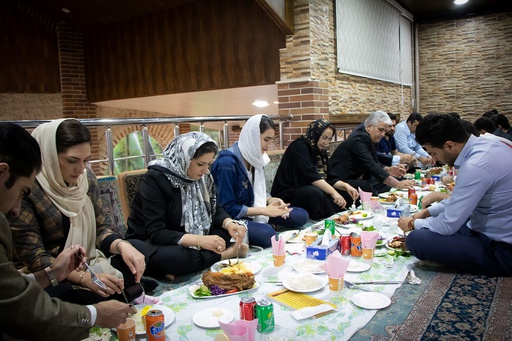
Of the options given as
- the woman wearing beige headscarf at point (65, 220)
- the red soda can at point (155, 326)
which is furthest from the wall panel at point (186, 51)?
the red soda can at point (155, 326)

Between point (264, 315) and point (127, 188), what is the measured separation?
1606 mm

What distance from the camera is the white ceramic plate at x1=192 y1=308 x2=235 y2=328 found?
1635mm

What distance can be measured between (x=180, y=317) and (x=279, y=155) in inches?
118

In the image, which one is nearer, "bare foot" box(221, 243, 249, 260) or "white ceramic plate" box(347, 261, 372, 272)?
"white ceramic plate" box(347, 261, 372, 272)

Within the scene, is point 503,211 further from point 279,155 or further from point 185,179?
point 279,155

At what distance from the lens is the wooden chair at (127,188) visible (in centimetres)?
279

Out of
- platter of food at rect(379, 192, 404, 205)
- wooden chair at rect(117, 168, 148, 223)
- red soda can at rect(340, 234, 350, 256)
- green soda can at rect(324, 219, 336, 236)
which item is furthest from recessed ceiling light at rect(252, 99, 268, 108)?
red soda can at rect(340, 234, 350, 256)

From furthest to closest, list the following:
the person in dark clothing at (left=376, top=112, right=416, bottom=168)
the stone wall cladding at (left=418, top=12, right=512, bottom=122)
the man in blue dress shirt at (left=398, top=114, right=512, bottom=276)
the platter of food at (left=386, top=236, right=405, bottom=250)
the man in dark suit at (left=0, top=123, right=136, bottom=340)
Answer: 1. the stone wall cladding at (left=418, top=12, right=512, bottom=122)
2. the person in dark clothing at (left=376, top=112, right=416, bottom=168)
3. the platter of food at (left=386, top=236, right=405, bottom=250)
4. the man in blue dress shirt at (left=398, top=114, right=512, bottom=276)
5. the man in dark suit at (left=0, top=123, right=136, bottom=340)

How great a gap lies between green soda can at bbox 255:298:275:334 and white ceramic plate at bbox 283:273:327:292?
360mm

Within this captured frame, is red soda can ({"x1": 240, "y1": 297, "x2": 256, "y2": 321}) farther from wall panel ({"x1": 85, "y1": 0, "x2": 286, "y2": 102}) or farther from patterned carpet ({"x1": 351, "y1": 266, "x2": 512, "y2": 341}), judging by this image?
wall panel ({"x1": 85, "y1": 0, "x2": 286, "y2": 102})

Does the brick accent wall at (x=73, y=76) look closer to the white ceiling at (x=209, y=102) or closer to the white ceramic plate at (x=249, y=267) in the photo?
the white ceiling at (x=209, y=102)

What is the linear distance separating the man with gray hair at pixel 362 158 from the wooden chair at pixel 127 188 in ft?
7.35

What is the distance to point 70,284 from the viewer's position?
1.91 m

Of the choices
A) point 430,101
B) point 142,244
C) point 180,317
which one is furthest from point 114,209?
point 430,101
